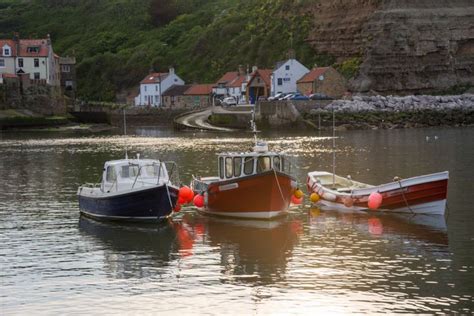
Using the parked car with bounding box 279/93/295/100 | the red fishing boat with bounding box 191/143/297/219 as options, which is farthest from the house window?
the red fishing boat with bounding box 191/143/297/219

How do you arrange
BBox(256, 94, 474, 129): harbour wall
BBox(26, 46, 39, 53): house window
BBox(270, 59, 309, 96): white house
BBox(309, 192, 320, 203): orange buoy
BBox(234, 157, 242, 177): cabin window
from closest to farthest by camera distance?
BBox(234, 157, 242, 177): cabin window, BBox(309, 192, 320, 203): orange buoy, BBox(256, 94, 474, 129): harbour wall, BBox(270, 59, 309, 96): white house, BBox(26, 46, 39, 53): house window

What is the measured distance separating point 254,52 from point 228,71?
6146 millimetres

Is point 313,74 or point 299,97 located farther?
point 313,74

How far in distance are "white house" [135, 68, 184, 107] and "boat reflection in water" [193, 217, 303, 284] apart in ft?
371

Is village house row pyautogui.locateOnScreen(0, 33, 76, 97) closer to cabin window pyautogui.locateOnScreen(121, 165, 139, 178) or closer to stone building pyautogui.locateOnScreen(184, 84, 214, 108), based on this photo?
stone building pyautogui.locateOnScreen(184, 84, 214, 108)

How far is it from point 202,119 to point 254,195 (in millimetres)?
86894

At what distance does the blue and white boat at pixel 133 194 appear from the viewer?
35.1m

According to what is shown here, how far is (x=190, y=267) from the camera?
27812 millimetres

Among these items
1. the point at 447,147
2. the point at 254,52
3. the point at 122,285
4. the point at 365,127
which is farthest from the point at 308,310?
the point at 254,52

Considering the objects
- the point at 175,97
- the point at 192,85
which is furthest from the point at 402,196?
the point at 175,97

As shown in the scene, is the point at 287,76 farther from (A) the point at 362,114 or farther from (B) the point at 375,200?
(B) the point at 375,200

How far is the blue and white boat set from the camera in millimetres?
35125

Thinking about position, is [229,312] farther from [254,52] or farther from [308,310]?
[254,52]

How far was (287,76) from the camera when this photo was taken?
125 metres
